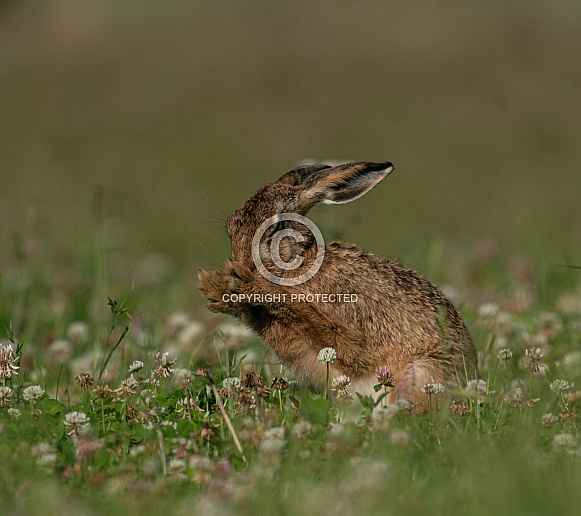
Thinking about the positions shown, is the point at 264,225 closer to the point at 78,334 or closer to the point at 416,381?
the point at 416,381

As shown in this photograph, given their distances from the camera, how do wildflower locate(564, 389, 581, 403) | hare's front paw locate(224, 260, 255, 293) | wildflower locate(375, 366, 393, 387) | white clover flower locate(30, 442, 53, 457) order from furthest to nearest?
hare's front paw locate(224, 260, 255, 293), wildflower locate(564, 389, 581, 403), wildflower locate(375, 366, 393, 387), white clover flower locate(30, 442, 53, 457)

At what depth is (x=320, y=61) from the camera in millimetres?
26453

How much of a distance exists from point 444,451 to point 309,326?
1447 millimetres

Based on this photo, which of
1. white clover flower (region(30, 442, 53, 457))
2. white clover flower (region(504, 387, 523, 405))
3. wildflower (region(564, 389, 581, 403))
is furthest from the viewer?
wildflower (region(564, 389, 581, 403))

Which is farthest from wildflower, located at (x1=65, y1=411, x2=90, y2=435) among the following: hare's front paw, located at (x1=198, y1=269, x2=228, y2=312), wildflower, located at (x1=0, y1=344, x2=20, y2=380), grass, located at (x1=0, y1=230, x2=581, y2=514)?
hare's front paw, located at (x1=198, y1=269, x2=228, y2=312)

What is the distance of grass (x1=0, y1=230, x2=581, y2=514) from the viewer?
3.35m

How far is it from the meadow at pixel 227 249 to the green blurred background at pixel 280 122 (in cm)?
8

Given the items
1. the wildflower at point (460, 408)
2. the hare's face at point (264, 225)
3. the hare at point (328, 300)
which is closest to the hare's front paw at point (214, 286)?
the hare at point (328, 300)

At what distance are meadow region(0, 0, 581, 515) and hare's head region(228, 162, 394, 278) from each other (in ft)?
1.49

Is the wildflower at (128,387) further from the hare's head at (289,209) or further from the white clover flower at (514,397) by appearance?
the white clover flower at (514,397)

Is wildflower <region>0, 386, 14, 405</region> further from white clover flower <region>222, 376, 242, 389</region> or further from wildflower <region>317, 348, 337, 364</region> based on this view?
wildflower <region>317, 348, 337, 364</region>

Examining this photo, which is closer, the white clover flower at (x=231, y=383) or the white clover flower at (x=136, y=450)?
the white clover flower at (x=136, y=450)

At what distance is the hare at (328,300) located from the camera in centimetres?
522

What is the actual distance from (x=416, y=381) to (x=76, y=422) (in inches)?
71.7
